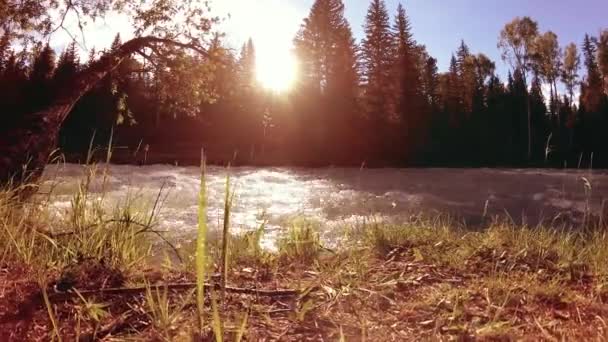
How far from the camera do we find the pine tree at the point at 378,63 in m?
35.3

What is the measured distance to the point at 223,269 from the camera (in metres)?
1.18

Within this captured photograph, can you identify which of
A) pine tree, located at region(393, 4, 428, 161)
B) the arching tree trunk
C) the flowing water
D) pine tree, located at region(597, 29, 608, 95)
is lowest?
the flowing water

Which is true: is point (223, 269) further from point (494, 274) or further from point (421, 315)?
point (494, 274)

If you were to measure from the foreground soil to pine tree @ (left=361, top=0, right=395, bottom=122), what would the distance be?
32418 millimetres

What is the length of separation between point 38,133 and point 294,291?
4250 millimetres

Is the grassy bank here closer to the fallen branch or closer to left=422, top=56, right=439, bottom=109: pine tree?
the fallen branch

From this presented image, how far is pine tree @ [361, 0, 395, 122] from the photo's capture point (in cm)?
3531

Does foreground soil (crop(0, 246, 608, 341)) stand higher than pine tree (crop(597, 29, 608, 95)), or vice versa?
pine tree (crop(597, 29, 608, 95))

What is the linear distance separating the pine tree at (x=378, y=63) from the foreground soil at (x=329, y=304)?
32418 millimetres

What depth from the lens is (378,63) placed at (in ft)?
125

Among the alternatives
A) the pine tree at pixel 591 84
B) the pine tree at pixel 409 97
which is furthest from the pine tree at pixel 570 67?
the pine tree at pixel 409 97

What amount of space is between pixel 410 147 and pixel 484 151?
10.8 meters

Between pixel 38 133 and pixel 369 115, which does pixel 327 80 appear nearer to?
pixel 369 115

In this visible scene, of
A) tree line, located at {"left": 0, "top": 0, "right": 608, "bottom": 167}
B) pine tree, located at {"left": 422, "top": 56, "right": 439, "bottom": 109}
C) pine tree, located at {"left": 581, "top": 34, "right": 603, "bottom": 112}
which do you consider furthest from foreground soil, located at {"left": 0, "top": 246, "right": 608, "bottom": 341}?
pine tree, located at {"left": 581, "top": 34, "right": 603, "bottom": 112}
